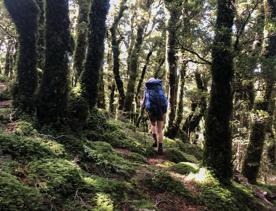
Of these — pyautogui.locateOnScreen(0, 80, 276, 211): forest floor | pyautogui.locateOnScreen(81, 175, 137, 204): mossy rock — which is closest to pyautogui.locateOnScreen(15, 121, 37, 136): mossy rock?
pyautogui.locateOnScreen(0, 80, 276, 211): forest floor

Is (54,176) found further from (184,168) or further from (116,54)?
(116,54)

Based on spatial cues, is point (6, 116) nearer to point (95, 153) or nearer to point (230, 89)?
point (95, 153)

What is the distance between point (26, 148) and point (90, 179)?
4.49 ft

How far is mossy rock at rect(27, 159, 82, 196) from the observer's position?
6598mm

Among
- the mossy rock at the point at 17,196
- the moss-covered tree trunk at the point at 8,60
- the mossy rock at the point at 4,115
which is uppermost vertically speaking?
the moss-covered tree trunk at the point at 8,60

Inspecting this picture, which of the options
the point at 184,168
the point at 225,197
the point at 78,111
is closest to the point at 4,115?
the point at 78,111

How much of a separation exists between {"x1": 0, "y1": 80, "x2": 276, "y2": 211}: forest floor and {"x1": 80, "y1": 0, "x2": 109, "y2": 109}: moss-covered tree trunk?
58.1 inches

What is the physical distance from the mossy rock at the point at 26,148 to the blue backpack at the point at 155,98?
15.1 feet

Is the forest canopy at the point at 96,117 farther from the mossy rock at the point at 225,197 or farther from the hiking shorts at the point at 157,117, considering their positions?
the hiking shorts at the point at 157,117

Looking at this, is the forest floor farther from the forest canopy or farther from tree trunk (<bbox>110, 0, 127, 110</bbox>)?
tree trunk (<bbox>110, 0, 127, 110</bbox>)

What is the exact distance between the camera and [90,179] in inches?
304

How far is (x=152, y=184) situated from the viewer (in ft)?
29.7

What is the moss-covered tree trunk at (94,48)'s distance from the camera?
497 inches

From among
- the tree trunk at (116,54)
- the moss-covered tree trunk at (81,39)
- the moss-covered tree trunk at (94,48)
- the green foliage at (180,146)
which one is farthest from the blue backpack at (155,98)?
the tree trunk at (116,54)
